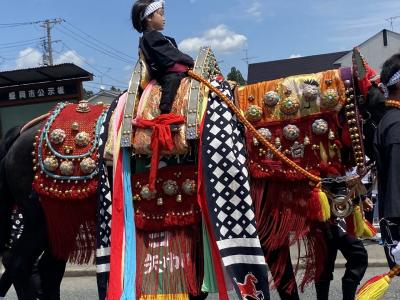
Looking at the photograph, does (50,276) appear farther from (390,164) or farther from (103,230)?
(390,164)

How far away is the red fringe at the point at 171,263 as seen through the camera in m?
3.27

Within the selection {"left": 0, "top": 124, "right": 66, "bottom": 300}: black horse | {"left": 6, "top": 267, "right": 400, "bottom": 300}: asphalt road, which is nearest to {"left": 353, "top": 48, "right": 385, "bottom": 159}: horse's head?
{"left": 0, "top": 124, "right": 66, "bottom": 300}: black horse

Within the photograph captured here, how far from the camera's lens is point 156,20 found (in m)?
3.60

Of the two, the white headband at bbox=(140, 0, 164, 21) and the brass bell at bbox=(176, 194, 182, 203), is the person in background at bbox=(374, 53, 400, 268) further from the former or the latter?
the white headband at bbox=(140, 0, 164, 21)

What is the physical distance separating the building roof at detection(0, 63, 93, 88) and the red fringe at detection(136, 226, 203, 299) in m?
8.50

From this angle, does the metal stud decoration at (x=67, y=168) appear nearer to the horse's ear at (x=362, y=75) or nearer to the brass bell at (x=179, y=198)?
the brass bell at (x=179, y=198)

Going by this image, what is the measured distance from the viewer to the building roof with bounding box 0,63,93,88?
11.5 metres

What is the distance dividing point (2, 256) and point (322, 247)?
7.57ft

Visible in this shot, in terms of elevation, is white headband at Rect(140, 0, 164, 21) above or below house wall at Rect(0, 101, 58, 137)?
below

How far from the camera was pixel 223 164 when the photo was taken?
3.16 m

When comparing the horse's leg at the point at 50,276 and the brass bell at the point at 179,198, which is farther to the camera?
the horse's leg at the point at 50,276

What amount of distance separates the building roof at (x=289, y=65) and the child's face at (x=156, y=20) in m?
35.3

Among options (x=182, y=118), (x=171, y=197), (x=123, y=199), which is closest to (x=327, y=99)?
(x=182, y=118)

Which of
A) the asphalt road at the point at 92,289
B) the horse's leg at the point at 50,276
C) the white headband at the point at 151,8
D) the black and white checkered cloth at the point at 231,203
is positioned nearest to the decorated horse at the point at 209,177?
the black and white checkered cloth at the point at 231,203
